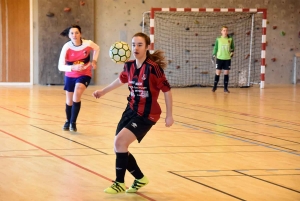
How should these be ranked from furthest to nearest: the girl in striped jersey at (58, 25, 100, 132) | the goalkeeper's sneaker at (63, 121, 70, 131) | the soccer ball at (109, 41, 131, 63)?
1. the goalkeeper's sneaker at (63, 121, 70, 131)
2. the girl in striped jersey at (58, 25, 100, 132)
3. the soccer ball at (109, 41, 131, 63)

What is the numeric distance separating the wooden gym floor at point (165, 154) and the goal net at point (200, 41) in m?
5.31

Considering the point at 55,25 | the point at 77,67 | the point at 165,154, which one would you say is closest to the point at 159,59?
the point at 165,154

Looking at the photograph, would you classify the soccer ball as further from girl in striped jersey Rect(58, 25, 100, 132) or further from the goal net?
the goal net

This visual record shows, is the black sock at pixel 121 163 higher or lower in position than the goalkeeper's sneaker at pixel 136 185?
higher

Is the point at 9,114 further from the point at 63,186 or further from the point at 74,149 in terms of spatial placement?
the point at 63,186

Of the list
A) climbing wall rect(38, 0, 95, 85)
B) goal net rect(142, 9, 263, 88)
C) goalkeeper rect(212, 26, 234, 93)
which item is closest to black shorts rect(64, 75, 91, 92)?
goalkeeper rect(212, 26, 234, 93)

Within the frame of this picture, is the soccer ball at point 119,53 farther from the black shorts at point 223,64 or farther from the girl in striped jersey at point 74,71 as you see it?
the black shorts at point 223,64

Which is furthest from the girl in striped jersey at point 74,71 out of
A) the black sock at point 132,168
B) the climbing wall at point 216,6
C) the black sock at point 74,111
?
the climbing wall at point 216,6

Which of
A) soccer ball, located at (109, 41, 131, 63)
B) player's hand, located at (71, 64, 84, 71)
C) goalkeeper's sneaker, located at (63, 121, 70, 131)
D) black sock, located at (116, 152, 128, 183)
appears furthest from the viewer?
goalkeeper's sneaker, located at (63, 121, 70, 131)

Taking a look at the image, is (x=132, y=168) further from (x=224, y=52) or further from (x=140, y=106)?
(x=224, y=52)

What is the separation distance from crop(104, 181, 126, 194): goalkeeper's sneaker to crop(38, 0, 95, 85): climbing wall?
11631 mm

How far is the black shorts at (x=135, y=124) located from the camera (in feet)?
15.6

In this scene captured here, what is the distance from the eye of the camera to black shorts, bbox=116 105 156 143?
476cm

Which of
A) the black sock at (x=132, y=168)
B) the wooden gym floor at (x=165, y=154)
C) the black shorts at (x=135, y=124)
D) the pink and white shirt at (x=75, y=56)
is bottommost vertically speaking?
the wooden gym floor at (x=165, y=154)
